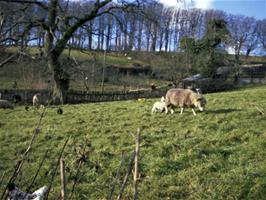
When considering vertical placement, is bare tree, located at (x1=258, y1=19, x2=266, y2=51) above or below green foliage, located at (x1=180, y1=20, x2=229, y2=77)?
above

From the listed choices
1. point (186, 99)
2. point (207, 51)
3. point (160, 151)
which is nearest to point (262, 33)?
point (207, 51)

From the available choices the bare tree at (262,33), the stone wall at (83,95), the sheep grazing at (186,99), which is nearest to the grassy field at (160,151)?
the sheep grazing at (186,99)

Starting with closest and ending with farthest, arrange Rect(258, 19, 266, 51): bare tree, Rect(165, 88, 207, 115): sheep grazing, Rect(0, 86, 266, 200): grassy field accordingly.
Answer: Rect(0, 86, 266, 200): grassy field < Rect(165, 88, 207, 115): sheep grazing < Rect(258, 19, 266, 51): bare tree

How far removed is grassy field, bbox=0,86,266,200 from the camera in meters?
5.94

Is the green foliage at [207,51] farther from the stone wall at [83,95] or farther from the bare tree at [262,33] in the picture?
the bare tree at [262,33]

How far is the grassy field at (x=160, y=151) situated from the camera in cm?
594

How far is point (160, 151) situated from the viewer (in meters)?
7.78

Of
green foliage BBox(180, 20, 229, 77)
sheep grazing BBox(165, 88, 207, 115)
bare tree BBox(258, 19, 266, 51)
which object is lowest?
sheep grazing BBox(165, 88, 207, 115)

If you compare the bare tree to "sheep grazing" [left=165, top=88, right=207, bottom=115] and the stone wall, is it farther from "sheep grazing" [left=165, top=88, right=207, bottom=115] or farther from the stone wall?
"sheep grazing" [left=165, top=88, right=207, bottom=115]

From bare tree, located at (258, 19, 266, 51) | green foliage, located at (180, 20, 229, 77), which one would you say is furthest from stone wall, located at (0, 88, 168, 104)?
bare tree, located at (258, 19, 266, 51)

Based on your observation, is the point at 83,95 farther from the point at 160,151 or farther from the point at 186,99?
the point at 160,151

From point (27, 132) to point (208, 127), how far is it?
4.61 meters

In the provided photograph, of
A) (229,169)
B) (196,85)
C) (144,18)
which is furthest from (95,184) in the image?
(196,85)

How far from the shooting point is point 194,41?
150 feet
